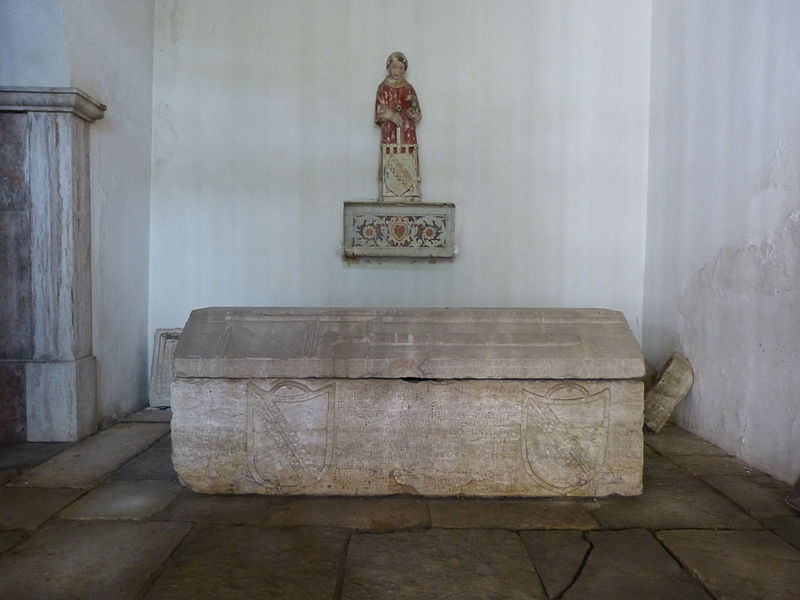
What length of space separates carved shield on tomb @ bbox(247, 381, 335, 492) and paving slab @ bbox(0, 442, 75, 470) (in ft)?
4.23

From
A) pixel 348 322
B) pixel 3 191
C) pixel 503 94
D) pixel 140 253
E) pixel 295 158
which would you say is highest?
pixel 503 94

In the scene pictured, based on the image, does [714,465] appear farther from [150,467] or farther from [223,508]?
[150,467]

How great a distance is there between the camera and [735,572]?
5.19 feet

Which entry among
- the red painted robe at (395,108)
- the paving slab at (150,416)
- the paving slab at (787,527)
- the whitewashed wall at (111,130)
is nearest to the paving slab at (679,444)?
the paving slab at (787,527)

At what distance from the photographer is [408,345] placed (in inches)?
84.1

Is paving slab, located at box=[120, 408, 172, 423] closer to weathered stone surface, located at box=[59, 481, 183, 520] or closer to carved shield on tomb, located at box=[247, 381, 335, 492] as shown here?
weathered stone surface, located at box=[59, 481, 183, 520]

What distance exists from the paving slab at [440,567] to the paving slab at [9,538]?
1178mm

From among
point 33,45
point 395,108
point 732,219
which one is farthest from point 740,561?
point 33,45

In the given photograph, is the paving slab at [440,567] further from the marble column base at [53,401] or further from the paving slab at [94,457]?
the marble column base at [53,401]

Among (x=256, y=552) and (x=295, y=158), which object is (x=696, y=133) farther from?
(x=256, y=552)

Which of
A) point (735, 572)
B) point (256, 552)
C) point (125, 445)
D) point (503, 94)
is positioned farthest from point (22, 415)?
point (503, 94)

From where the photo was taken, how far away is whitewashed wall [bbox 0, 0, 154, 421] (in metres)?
2.77

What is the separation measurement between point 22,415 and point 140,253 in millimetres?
1307

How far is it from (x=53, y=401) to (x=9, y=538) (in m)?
1.22
